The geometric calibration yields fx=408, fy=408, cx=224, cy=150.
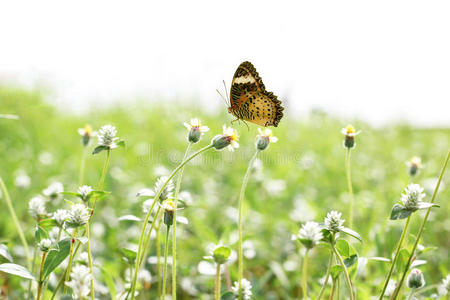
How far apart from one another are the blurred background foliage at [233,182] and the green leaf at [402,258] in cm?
10

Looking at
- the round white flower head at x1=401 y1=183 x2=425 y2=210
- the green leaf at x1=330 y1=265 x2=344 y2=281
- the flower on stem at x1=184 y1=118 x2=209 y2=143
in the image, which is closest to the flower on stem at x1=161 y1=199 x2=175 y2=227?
the flower on stem at x1=184 y1=118 x2=209 y2=143

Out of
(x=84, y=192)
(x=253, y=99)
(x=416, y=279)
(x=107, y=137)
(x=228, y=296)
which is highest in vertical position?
(x=253, y=99)

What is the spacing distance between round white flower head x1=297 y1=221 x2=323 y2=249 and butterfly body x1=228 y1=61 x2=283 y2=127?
0.56 m

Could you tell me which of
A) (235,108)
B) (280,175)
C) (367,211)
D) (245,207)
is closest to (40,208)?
(235,108)

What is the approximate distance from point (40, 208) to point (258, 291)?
0.79 m

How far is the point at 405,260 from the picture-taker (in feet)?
3.42

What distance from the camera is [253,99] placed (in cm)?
143

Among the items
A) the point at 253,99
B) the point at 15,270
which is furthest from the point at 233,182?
the point at 15,270

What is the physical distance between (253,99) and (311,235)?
26.0 inches

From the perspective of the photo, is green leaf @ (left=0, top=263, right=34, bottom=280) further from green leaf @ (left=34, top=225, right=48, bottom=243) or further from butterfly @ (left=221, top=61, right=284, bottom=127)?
butterfly @ (left=221, top=61, right=284, bottom=127)

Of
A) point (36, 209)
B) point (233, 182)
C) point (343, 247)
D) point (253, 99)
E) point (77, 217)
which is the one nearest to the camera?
point (77, 217)

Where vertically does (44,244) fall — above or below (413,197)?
below

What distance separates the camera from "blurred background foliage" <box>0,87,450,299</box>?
165 centimetres

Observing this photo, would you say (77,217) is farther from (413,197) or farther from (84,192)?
(413,197)
